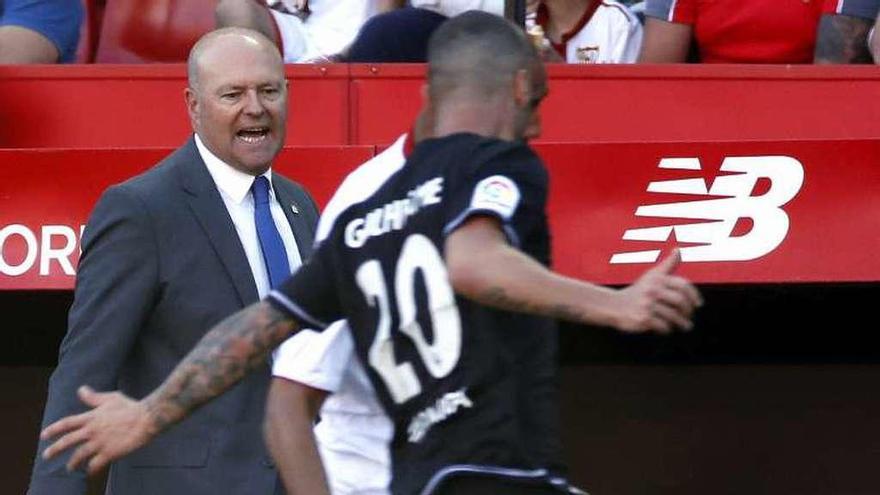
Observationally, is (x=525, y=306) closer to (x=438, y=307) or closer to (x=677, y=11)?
(x=438, y=307)

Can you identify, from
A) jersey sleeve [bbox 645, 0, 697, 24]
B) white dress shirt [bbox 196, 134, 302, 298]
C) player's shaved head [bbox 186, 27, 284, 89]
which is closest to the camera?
white dress shirt [bbox 196, 134, 302, 298]

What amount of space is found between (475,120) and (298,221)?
1.54m

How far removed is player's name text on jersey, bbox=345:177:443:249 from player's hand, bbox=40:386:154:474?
0.48 meters

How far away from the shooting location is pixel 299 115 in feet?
19.9

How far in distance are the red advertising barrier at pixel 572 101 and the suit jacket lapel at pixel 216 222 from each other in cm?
160

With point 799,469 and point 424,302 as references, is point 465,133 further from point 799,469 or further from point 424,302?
point 799,469

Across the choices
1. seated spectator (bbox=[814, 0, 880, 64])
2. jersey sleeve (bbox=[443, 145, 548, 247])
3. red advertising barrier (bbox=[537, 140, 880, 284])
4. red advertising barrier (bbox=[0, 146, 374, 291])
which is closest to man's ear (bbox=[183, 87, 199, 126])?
red advertising barrier (bbox=[0, 146, 374, 291])

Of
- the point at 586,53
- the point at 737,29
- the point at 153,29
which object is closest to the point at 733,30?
the point at 737,29

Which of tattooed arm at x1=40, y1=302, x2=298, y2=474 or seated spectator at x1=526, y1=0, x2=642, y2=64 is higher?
seated spectator at x1=526, y1=0, x2=642, y2=64

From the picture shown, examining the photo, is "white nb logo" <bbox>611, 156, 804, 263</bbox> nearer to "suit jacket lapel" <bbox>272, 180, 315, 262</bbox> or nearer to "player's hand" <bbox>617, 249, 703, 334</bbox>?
"suit jacket lapel" <bbox>272, 180, 315, 262</bbox>

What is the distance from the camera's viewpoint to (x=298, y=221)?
458 centimetres

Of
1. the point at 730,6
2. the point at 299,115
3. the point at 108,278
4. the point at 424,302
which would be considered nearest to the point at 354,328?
the point at 424,302

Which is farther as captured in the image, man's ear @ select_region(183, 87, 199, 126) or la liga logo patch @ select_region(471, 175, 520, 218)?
man's ear @ select_region(183, 87, 199, 126)

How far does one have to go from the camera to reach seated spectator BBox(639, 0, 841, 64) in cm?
634
